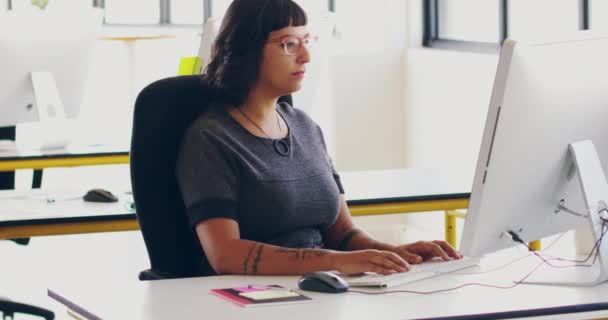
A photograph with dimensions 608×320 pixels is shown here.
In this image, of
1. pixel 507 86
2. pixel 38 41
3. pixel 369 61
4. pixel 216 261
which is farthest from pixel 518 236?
pixel 369 61

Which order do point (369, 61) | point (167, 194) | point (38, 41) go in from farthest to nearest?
point (369, 61) → point (38, 41) → point (167, 194)

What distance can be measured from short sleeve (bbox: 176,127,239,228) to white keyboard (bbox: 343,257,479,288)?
0.97ft

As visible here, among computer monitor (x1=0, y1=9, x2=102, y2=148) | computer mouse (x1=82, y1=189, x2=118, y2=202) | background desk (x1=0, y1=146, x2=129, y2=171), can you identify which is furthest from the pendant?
computer monitor (x1=0, y1=9, x2=102, y2=148)

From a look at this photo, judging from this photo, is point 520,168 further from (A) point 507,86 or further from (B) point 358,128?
(B) point 358,128

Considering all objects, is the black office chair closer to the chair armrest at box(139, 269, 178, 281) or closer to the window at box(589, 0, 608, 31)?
the chair armrest at box(139, 269, 178, 281)

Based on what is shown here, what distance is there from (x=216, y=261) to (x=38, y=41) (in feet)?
6.44

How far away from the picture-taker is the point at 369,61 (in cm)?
624

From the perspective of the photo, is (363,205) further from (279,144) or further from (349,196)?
(279,144)

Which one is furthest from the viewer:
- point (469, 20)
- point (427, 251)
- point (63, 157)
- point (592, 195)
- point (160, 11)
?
point (160, 11)

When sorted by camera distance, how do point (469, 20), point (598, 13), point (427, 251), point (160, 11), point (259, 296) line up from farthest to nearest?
point (160, 11) → point (469, 20) → point (598, 13) → point (427, 251) → point (259, 296)

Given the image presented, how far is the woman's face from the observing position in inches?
90.5

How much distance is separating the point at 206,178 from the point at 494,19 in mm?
3662

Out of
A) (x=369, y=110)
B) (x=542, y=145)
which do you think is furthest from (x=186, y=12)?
(x=542, y=145)

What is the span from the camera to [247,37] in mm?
2348
